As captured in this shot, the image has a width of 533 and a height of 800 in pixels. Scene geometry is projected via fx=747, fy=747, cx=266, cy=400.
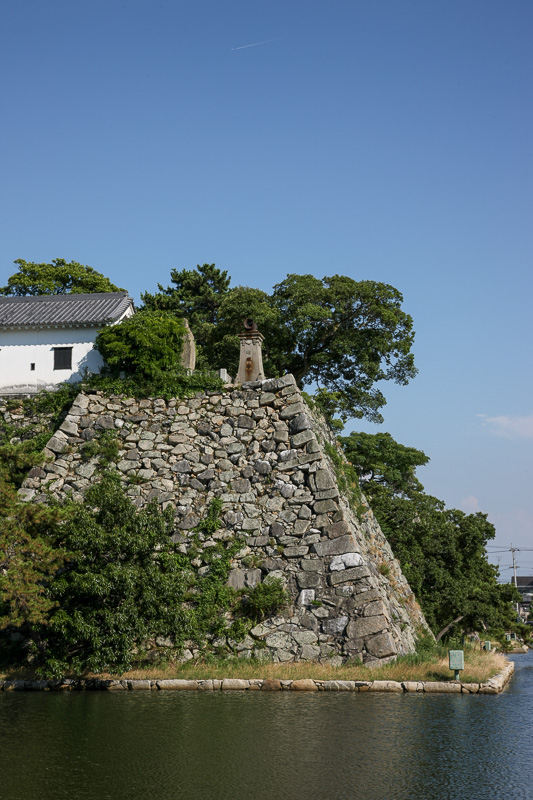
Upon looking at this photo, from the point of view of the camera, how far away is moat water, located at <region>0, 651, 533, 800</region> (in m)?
10.3

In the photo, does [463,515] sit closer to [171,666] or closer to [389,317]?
[389,317]

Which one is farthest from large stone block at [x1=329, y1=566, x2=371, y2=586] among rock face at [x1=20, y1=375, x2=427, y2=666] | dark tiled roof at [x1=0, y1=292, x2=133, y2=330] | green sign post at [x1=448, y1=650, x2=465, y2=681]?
dark tiled roof at [x1=0, y1=292, x2=133, y2=330]

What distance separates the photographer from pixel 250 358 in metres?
27.5

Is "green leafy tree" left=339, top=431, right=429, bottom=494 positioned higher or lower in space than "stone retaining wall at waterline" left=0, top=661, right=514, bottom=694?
higher

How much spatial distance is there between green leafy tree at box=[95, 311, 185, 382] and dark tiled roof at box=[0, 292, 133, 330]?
2.19 m

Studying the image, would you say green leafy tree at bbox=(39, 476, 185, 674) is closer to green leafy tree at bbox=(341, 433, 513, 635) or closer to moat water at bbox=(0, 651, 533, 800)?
moat water at bbox=(0, 651, 533, 800)

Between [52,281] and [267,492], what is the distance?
26368 mm

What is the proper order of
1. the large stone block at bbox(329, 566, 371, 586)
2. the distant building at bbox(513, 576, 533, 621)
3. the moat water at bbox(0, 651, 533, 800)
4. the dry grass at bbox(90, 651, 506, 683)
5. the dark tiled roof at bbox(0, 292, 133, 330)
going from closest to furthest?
the moat water at bbox(0, 651, 533, 800)
the dry grass at bbox(90, 651, 506, 683)
the large stone block at bbox(329, 566, 371, 586)
the dark tiled roof at bbox(0, 292, 133, 330)
the distant building at bbox(513, 576, 533, 621)

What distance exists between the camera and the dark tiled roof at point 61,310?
3017 cm

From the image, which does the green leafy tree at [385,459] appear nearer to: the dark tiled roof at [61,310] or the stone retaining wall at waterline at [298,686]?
the dark tiled roof at [61,310]

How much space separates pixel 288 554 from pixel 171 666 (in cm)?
469

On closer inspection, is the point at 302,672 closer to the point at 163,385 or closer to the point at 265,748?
the point at 265,748

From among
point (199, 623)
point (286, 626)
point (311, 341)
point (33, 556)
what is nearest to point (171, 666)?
point (199, 623)

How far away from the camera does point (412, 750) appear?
12.4m
